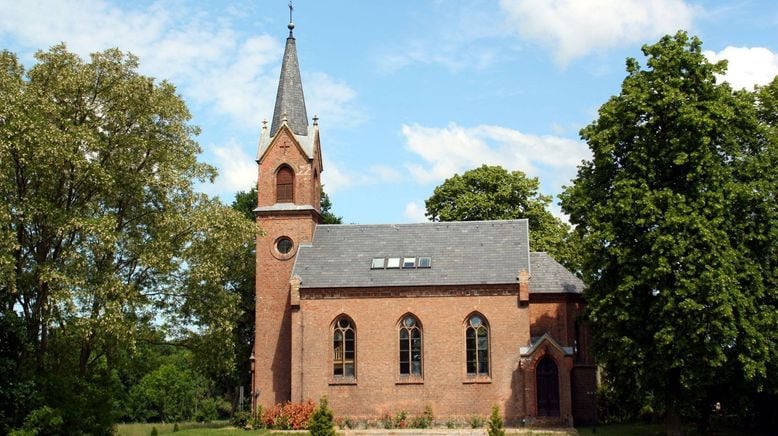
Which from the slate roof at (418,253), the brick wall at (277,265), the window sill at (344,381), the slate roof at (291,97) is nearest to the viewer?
the window sill at (344,381)

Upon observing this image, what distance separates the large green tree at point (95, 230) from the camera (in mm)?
29234

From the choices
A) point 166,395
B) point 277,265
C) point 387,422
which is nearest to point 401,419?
point 387,422

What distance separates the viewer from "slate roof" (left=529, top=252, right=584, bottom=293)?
3922 cm

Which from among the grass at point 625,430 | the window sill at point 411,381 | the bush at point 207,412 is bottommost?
the bush at point 207,412

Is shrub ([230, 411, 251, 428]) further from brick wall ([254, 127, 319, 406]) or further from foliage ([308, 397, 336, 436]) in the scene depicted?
foliage ([308, 397, 336, 436])

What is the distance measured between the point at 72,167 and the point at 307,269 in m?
13.3

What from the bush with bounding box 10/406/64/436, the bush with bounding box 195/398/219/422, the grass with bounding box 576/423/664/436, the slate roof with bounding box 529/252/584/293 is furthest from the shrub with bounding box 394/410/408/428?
the bush with bounding box 195/398/219/422

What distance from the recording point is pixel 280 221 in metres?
42.2

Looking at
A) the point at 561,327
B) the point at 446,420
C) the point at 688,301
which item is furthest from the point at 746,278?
the point at 446,420

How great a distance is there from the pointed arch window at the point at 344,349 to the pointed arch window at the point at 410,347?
2.32m

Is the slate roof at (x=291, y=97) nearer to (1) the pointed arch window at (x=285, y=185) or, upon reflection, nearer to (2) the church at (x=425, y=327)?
(1) the pointed arch window at (x=285, y=185)

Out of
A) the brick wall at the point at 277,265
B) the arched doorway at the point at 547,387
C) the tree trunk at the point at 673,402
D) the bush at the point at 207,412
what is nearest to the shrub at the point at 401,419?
the brick wall at the point at 277,265

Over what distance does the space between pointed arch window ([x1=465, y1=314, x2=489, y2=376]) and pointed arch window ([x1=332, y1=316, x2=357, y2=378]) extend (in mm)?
5487

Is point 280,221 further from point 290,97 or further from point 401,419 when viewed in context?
point 401,419
